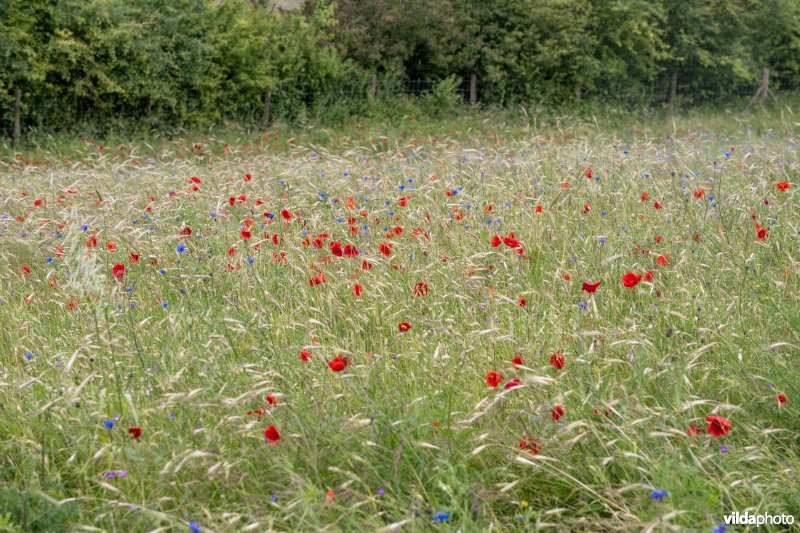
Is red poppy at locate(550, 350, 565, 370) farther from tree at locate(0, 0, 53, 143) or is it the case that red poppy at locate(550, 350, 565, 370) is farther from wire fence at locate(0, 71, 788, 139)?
wire fence at locate(0, 71, 788, 139)

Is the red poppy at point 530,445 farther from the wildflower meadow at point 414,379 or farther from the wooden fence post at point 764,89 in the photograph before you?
the wooden fence post at point 764,89

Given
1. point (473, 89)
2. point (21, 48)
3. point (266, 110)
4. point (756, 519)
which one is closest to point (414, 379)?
point (756, 519)

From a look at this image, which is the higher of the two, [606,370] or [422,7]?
[422,7]

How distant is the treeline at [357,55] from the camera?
571 inches

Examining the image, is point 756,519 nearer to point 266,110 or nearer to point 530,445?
point 530,445

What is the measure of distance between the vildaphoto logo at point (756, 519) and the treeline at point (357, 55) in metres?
14.0

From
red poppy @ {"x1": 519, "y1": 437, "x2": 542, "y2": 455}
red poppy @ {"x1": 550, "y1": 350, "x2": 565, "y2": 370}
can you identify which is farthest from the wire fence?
red poppy @ {"x1": 519, "y1": 437, "x2": 542, "y2": 455}

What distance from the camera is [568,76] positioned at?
21625 millimetres

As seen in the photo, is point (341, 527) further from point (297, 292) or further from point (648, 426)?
point (297, 292)

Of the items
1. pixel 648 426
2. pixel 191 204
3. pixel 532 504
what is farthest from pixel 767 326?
pixel 191 204

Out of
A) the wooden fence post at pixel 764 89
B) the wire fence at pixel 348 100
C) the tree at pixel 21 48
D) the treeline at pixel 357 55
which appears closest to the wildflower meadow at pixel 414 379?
the tree at pixel 21 48

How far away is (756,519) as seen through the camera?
87.6 inches

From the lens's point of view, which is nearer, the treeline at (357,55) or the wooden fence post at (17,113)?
the wooden fence post at (17,113)

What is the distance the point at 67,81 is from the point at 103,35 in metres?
1.16
